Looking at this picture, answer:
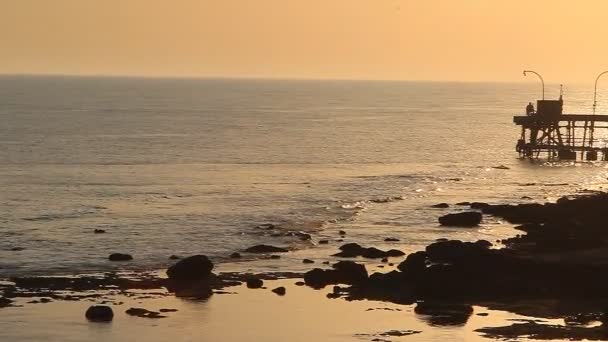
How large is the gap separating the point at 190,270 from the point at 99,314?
8675 mm

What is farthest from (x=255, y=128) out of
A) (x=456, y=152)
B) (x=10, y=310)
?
(x=10, y=310)

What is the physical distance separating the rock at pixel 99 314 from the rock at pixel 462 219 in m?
31.3

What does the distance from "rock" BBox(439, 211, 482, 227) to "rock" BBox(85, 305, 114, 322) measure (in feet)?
103

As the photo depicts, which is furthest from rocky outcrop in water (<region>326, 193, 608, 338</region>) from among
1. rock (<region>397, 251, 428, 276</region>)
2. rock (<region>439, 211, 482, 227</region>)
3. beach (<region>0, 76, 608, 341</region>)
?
rock (<region>439, 211, 482, 227</region>)

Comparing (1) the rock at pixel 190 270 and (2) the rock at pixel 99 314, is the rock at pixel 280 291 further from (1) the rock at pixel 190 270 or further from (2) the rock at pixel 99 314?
(2) the rock at pixel 99 314

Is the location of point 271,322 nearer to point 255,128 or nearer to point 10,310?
point 10,310

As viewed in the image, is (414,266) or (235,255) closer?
(414,266)

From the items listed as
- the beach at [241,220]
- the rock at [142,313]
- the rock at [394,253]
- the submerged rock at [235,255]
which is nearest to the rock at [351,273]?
the beach at [241,220]

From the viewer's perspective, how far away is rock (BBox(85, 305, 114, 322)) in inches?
1780

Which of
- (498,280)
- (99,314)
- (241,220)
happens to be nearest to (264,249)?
(241,220)

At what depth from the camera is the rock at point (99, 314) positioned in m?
45.2

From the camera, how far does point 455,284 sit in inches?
1948

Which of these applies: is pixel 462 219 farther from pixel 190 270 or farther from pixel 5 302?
pixel 5 302

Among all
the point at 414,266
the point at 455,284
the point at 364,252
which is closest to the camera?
the point at 455,284
